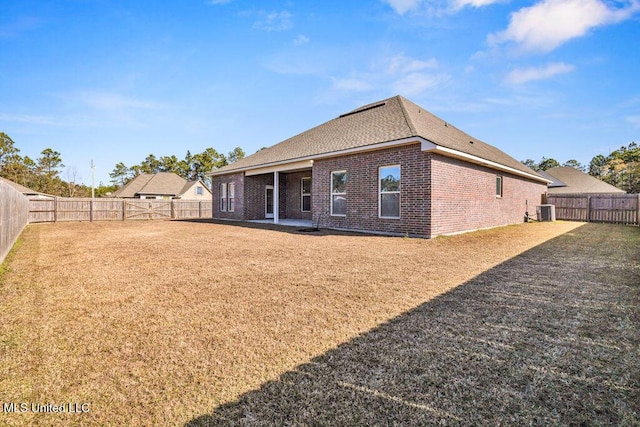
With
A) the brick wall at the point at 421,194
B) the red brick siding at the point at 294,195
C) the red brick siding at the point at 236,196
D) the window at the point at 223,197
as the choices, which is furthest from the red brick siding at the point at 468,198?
the window at the point at 223,197

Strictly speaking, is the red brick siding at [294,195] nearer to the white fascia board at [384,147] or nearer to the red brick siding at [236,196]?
the white fascia board at [384,147]

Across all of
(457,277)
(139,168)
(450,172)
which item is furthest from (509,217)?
(139,168)

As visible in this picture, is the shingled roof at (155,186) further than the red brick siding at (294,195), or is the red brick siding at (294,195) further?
the shingled roof at (155,186)

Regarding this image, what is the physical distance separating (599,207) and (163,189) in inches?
1670

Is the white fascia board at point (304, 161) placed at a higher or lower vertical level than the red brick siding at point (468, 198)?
higher

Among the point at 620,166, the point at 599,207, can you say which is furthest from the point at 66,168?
the point at 620,166

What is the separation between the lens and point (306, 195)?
16.3 meters

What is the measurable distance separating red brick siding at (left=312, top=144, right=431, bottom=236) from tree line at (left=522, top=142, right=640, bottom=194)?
143ft

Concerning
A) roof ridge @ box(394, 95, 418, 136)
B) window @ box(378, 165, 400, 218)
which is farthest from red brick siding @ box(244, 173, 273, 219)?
window @ box(378, 165, 400, 218)

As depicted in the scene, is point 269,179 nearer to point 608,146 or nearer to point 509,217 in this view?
point 509,217

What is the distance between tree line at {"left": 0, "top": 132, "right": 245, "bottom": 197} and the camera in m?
39.8

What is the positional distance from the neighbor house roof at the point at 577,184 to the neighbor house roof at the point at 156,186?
41.3 m

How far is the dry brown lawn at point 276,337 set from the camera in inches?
73.1

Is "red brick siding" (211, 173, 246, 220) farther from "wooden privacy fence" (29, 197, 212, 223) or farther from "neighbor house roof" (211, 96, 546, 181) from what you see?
"wooden privacy fence" (29, 197, 212, 223)
